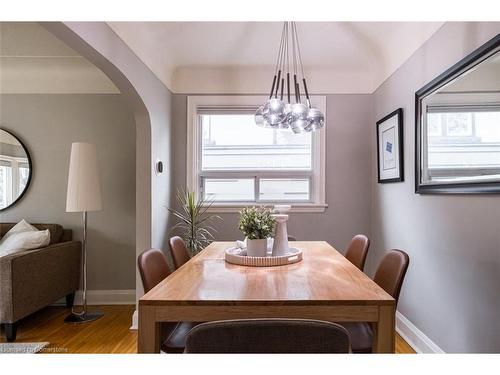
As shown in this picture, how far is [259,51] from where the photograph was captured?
3303 mm

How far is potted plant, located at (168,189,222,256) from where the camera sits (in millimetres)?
3369

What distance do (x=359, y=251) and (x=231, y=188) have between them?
5.74ft

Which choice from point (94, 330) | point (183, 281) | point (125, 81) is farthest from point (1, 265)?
point (183, 281)

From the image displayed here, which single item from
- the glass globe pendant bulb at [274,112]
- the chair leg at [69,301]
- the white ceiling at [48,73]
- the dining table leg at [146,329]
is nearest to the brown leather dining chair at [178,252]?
the dining table leg at [146,329]

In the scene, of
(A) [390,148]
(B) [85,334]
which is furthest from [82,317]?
(A) [390,148]

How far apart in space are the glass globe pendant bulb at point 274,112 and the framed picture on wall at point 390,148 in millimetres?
1121

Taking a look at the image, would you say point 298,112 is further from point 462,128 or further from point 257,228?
point 462,128

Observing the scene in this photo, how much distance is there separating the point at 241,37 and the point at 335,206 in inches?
75.7

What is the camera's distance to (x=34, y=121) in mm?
3586

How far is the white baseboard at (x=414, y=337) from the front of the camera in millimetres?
2277

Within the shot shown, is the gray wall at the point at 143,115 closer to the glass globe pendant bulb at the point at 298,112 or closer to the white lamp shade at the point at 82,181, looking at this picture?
the white lamp shade at the point at 82,181

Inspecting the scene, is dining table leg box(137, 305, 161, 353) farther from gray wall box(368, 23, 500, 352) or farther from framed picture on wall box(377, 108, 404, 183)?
framed picture on wall box(377, 108, 404, 183)

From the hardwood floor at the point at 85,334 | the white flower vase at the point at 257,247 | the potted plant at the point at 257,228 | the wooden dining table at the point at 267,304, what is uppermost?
the potted plant at the point at 257,228

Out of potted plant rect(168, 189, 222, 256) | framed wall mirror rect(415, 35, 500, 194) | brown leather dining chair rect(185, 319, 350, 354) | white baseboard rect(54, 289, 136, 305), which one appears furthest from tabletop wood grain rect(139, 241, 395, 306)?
white baseboard rect(54, 289, 136, 305)
